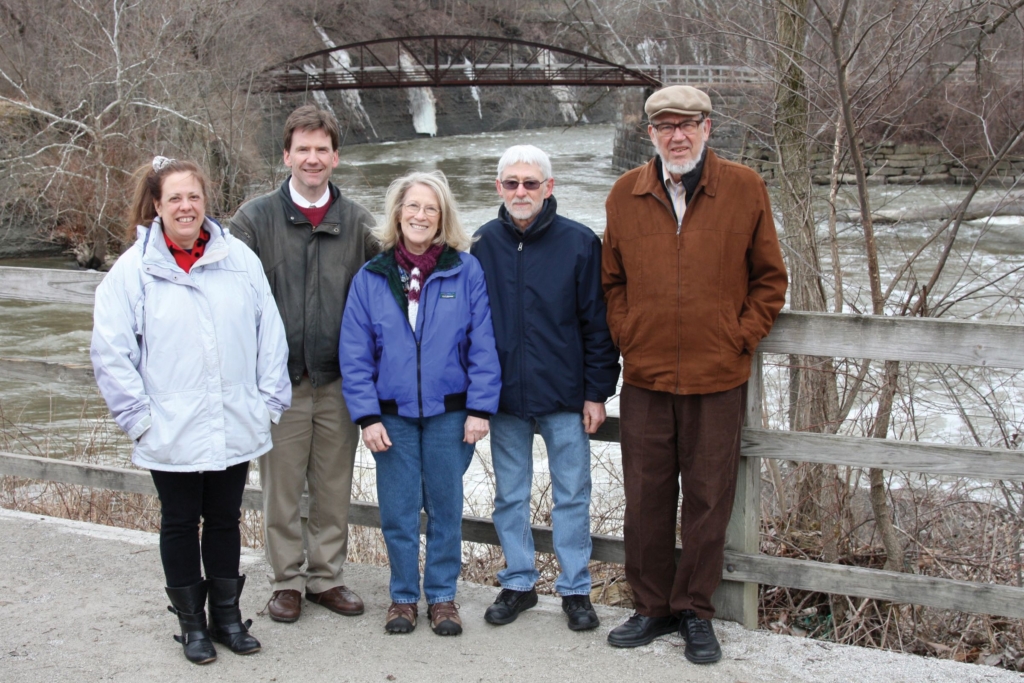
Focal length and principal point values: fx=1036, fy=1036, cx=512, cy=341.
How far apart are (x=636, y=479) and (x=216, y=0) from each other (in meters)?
20.6

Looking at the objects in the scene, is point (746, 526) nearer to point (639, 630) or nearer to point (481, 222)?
point (639, 630)

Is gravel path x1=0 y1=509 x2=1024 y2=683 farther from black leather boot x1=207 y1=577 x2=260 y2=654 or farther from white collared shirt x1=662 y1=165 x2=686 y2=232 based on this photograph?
white collared shirt x1=662 y1=165 x2=686 y2=232

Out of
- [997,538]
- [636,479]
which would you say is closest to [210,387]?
[636,479]

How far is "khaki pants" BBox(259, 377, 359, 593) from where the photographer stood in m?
3.49

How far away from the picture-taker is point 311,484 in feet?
11.9

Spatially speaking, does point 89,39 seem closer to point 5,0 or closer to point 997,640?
point 5,0

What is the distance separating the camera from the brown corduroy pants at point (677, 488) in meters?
3.17

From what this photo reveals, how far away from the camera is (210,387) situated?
10.1 ft

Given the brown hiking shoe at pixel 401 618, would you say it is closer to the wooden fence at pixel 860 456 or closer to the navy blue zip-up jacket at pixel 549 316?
the wooden fence at pixel 860 456

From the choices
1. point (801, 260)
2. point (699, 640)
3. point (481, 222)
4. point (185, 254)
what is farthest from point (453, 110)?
point (699, 640)

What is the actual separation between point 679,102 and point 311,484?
1784 mm

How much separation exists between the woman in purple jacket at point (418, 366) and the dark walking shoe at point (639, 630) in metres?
0.52

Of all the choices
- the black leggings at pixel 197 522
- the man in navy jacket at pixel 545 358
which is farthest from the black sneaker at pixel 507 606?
the black leggings at pixel 197 522

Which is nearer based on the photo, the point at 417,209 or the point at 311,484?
the point at 417,209
